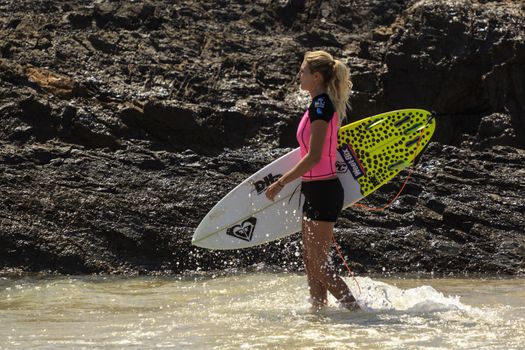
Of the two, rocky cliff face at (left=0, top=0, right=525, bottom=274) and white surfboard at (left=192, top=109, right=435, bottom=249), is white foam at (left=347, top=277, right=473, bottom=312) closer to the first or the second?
white surfboard at (left=192, top=109, right=435, bottom=249)

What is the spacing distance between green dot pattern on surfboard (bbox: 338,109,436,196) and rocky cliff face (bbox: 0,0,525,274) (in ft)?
4.10

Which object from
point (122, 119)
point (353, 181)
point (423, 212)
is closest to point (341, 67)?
point (353, 181)

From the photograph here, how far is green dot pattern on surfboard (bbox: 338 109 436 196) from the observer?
6.28 metres

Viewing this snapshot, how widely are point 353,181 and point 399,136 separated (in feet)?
2.22

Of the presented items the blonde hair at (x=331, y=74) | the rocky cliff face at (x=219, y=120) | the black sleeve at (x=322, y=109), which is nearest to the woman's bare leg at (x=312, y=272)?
the black sleeve at (x=322, y=109)

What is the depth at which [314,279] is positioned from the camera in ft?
17.3

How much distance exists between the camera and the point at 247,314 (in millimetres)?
5234

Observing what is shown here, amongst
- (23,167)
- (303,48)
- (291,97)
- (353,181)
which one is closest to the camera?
(353,181)

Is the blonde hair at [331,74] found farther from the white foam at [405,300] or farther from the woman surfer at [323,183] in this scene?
the white foam at [405,300]

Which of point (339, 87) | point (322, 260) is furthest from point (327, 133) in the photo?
point (322, 260)

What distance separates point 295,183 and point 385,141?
32.5 inches

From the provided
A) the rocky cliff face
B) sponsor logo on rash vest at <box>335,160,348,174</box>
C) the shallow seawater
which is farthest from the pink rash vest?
the rocky cliff face

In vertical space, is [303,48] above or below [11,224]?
above

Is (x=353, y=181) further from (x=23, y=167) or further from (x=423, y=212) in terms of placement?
(x=23, y=167)
